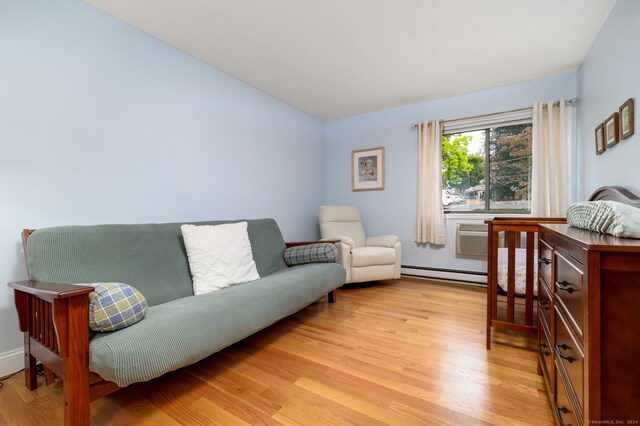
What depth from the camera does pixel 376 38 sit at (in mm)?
2256

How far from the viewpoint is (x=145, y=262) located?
1.79 m

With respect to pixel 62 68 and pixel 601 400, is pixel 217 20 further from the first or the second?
pixel 601 400

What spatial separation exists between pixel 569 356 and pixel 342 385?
1012 mm

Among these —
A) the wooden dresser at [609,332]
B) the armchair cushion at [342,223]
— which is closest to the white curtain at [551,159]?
the armchair cushion at [342,223]

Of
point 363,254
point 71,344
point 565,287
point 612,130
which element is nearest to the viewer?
point 565,287

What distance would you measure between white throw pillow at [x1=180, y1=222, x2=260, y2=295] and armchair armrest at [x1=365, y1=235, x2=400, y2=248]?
1.86 m

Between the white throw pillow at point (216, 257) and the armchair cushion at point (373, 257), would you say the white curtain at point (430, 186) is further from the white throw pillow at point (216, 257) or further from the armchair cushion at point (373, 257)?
the white throw pillow at point (216, 257)

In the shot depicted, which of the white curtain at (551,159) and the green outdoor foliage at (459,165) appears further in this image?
the green outdoor foliage at (459,165)

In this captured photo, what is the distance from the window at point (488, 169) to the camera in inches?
127

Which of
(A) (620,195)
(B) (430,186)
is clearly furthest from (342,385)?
(B) (430,186)

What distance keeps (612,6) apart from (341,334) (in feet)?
9.82

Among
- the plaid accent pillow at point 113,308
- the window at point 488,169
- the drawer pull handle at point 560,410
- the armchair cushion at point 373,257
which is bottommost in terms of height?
the drawer pull handle at point 560,410

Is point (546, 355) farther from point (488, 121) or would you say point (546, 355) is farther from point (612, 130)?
point (488, 121)

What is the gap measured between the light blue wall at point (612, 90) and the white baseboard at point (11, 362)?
148 inches
